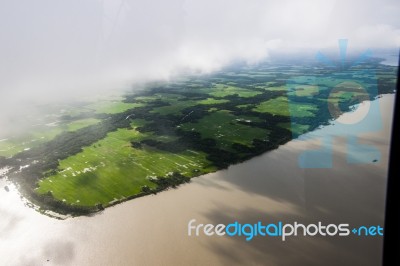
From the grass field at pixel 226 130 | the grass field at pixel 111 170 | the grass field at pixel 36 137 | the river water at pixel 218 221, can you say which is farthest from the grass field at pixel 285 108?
the grass field at pixel 36 137

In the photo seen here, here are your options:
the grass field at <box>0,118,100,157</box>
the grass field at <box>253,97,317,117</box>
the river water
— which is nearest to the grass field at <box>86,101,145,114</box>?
the grass field at <box>0,118,100,157</box>

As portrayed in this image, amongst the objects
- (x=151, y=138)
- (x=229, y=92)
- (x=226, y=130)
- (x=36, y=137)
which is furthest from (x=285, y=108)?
(x=36, y=137)

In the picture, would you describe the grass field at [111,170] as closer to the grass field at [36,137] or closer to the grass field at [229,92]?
the grass field at [36,137]

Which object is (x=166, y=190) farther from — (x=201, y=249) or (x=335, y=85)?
(x=335, y=85)

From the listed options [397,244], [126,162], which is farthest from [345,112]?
[397,244]

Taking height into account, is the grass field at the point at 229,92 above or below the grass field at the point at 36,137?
above

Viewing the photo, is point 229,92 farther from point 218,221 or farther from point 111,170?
point 218,221
